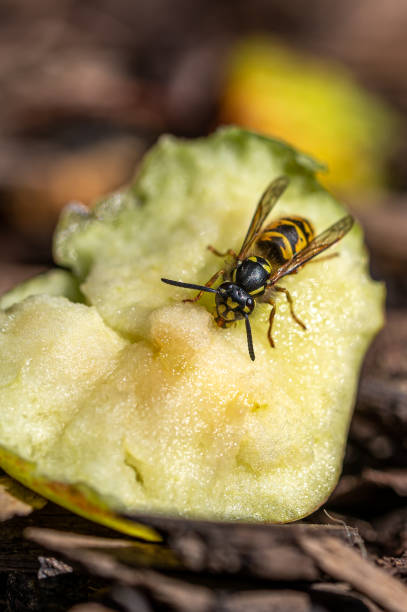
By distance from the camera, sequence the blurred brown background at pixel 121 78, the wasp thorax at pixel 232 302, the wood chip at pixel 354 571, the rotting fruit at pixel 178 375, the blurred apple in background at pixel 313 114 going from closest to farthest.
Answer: the wood chip at pixel 354 571, the rotting fruit at pixel 178 375, the wasp thorax at pixel 232 302, the blurred brown background at pixel 121 78, the blurred apple in background at pixel 313 114

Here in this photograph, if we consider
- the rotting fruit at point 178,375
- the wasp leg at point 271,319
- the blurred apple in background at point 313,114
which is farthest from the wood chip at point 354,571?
the blurred apple in background at point 313,114

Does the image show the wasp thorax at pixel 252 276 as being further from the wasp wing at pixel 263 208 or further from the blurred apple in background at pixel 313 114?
the blurred apple in background at pixel 313 114

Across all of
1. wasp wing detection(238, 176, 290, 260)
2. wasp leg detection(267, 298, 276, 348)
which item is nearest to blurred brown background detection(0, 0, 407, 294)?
wasp wing detection(238, 176, 290, 260)

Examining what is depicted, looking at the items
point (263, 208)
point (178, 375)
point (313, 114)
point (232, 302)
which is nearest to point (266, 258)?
point (263, 208)

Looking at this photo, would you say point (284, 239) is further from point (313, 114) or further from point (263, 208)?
point (313, 114)

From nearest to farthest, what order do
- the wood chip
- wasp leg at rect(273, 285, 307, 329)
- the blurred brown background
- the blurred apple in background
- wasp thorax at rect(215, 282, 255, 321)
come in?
the wood chip → wasp thorax at rect(215, 282, 255, 321) → wasp leg at rect(273, 285, 307, 329) → the blurred brown background → the blurred apple in background

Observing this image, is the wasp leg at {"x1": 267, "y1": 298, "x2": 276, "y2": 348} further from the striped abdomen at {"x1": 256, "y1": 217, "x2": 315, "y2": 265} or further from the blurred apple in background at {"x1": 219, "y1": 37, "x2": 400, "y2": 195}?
the blurred apple in background at {"x1": 219, "y1": 37, "x2": 400, "y2": 195}

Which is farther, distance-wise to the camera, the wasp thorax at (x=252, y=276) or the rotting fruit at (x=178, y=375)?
the wasp thorax at (x=252, y=276)
